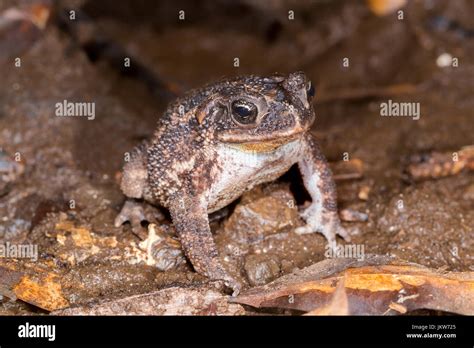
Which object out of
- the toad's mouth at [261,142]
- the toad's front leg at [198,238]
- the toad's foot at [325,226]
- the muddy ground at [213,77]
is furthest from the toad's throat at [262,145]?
the toad's foot at [325,226]

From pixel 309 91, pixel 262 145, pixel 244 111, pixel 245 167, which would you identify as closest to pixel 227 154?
pixel 245 167

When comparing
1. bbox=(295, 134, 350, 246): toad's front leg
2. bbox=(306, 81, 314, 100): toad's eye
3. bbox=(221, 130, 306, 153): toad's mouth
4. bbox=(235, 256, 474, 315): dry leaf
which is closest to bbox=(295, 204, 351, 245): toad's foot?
bbox=(295, 134, 350, 246): toad's front leg

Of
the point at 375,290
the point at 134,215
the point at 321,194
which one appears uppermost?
the point at 321,194

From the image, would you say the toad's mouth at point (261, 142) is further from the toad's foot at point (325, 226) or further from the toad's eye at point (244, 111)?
the toad's foot at point (325, 226)

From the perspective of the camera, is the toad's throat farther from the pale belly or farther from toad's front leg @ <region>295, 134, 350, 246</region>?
toad's front leg @ <region>295, 134, 350, 246</region>

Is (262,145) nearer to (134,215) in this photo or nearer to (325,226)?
(325,226)

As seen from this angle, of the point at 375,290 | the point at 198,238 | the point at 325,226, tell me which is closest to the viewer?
the point at 375,290
